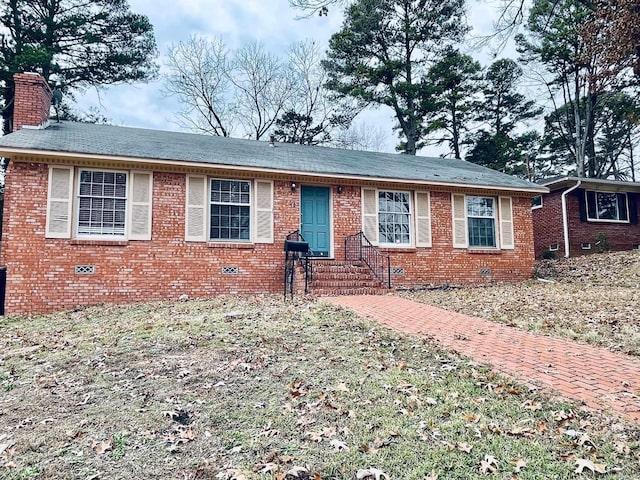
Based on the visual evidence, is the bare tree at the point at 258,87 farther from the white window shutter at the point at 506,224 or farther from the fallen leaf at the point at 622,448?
the fallen leaf at the point at 622,448

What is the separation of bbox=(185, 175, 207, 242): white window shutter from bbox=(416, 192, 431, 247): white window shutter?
5.70m

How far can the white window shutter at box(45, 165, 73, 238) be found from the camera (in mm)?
9008

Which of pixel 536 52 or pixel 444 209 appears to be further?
pixel 536 52

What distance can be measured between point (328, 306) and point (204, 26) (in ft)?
63.6

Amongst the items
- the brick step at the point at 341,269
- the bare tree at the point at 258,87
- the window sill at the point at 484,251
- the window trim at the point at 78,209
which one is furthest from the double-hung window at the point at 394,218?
the bare tree at the point at 258,87

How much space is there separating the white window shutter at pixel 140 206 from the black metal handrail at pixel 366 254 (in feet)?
16.2

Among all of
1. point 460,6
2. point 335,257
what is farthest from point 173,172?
point 460,6

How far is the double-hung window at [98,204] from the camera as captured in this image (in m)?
9.06

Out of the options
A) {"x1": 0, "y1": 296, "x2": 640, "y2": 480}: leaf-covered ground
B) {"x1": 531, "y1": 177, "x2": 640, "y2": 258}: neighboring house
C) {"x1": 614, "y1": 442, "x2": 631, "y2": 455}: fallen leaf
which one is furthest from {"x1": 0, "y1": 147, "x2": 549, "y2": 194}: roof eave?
{"x1": 614, "y1": 442, "x2": 631, "y2": 455}: fallen leaf

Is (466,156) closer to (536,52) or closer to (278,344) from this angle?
(536,52)

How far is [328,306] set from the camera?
7641mm

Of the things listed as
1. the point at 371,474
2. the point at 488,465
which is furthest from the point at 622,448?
the point at 371,474

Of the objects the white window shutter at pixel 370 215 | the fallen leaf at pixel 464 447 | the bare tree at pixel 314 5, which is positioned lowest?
the fallen leaf at pixel 464 447

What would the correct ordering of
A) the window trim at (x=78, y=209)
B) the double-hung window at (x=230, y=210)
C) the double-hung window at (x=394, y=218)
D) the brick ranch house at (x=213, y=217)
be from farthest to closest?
the double-hung window at (x=394, y=218)
the double-hung window at (x=230, y=210)
the window trim at (x=78, y=209)
the brick ranch house at (x=213, y=217)
